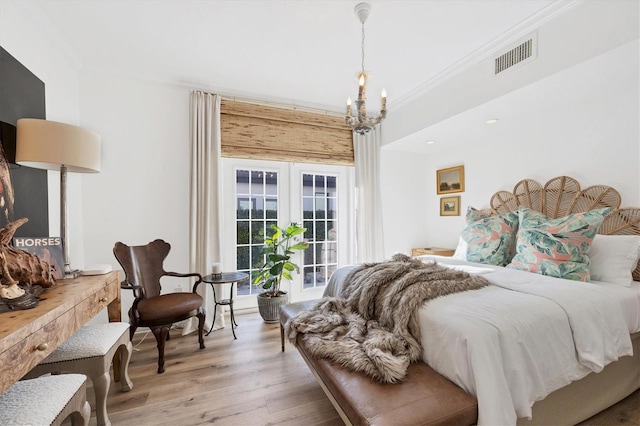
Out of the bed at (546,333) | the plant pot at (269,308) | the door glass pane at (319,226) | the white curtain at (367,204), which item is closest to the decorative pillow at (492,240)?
the bed at (546,333)

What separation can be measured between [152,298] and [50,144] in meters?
1.42

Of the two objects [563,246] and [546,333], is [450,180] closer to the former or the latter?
[563,246]

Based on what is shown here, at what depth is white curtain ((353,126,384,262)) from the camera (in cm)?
402

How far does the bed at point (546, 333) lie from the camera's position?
1.27 m

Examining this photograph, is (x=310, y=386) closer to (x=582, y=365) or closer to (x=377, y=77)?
(x=582, y=365)

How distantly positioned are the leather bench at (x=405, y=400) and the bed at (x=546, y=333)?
7 cm

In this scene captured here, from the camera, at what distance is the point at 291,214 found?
3805mm

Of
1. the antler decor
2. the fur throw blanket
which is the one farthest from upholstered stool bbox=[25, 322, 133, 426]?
the fur throw blanket

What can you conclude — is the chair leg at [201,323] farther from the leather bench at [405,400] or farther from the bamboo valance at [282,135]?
the bamboo valance at [282,135]

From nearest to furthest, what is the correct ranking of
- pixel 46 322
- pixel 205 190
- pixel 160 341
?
pixel 46 322 → pixel 160 341 → pixel 205 190

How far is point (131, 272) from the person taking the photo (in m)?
2.48

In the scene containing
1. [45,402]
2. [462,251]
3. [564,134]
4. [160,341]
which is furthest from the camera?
[462,251]

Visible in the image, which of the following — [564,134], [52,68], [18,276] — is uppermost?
[52,68]

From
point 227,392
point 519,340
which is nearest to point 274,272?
point 227,392
